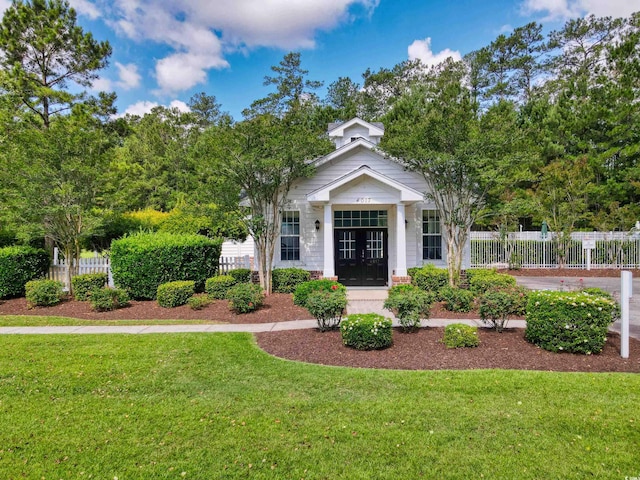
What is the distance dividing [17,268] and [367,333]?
12.0 m

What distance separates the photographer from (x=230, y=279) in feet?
38.5

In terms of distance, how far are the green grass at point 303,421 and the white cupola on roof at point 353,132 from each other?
1283 cm

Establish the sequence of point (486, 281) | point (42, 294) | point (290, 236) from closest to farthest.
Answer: point (42, 294)
point (486, 281)
point (290, 236)

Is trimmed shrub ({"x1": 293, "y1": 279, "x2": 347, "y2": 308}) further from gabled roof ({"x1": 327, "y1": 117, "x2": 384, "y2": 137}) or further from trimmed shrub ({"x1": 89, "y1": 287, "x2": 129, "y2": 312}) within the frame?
gabled roof ({"x1": 327, "y1": 117, "x2": 384, "y2": 137})

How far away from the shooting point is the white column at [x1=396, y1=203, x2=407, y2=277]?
41.3 feet

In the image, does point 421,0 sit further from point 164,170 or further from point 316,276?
point 164,170

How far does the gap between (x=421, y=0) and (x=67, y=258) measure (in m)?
15.2

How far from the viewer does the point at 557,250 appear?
19500 millimetres

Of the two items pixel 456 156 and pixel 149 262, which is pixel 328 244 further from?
pixel 149 262

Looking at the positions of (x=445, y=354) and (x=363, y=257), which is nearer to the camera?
(x=445, y=354)

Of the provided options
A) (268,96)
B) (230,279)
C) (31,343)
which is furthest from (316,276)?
(268,96)

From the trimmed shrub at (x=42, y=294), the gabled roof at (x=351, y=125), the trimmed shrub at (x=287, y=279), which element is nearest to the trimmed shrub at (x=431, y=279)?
the trimmed shrub at (x=287, y=279)

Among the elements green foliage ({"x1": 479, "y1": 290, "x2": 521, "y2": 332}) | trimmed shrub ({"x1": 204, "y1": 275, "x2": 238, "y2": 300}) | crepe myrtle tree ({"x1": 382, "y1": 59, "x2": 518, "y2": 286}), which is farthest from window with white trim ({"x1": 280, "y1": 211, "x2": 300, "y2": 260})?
green foliage ({"x1": 479, "y1": 290, "x2": 521, "y2": 332})

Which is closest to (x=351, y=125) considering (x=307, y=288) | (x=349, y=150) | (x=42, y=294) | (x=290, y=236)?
(x=349, y=150)
